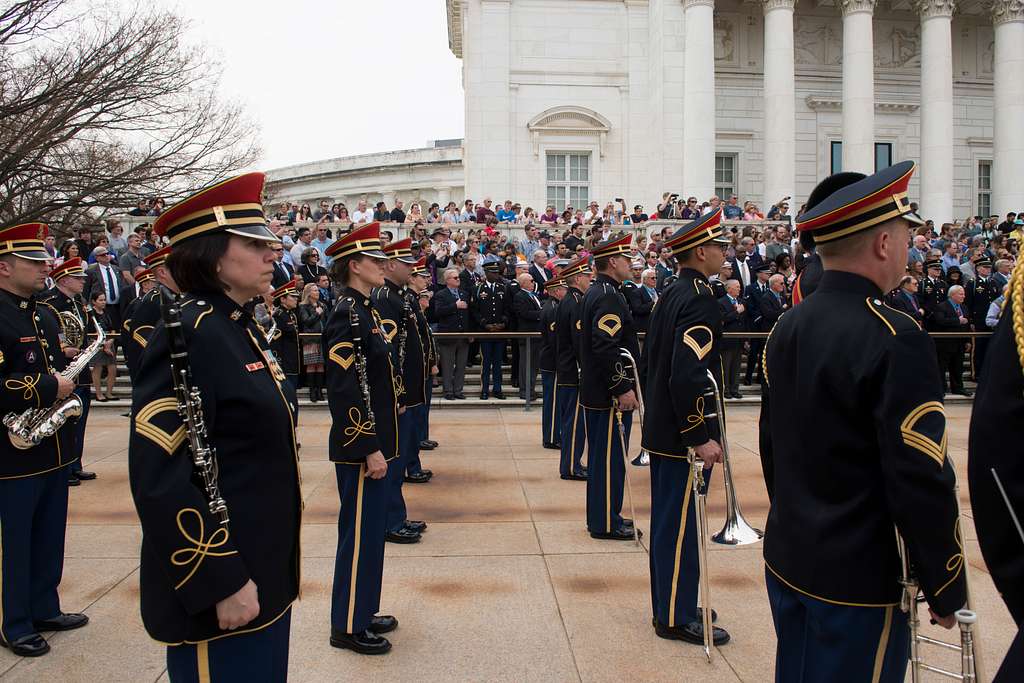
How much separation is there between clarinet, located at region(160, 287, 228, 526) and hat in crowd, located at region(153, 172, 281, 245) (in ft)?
1.03

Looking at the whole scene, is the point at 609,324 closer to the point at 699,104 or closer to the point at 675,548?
the point at 675,548

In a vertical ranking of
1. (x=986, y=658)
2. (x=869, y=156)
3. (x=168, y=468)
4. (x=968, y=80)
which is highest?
(x=968, y=80)

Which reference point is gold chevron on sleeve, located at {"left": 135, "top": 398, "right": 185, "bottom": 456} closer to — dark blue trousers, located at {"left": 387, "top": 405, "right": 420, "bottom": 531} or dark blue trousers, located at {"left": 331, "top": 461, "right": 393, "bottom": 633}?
dark blue trousers, located at {"left": 331, "top": 461, "right": 393, "bottom": 633}

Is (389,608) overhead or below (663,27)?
below

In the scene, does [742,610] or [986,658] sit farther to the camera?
[742,610]

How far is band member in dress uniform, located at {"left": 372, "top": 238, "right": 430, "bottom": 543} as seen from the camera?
22.8 feet

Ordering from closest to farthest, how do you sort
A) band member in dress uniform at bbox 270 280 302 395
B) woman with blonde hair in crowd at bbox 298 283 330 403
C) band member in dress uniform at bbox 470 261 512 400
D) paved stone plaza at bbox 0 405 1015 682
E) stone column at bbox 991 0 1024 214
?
paved stone plaza at bbox 0 405 1015 682, band member in dress uniform at bbox 270 280 302 395, woman with blonde hair in crowd at bbox 298 283 330 403, band member in dress uniform at bbox 470 261 512 400, stone column at bbox 991 0 1024 214

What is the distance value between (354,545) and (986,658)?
3.71 m

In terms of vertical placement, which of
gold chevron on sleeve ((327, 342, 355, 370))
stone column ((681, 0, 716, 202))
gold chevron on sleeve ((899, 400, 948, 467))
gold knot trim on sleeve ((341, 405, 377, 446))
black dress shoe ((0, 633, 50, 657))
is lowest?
black dress shoe ((0, 633, 50, 657))

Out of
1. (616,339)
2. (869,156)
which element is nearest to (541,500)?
(616,339)

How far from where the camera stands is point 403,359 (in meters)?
7.95

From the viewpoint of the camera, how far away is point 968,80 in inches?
1399

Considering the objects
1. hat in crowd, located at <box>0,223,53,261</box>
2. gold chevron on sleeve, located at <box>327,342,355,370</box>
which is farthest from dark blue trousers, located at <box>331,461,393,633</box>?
hat in crowd, located at <box>0,223,53,261</box>

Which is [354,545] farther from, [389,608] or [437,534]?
[437,534]
